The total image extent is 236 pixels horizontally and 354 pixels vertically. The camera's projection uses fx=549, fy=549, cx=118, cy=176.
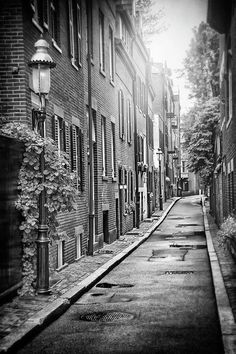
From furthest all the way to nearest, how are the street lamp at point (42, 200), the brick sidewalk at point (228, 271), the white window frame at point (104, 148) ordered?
1. the white window frame at point (104, 148)
2. the street lamp at point (42, 200)
3. the brick sidewalk at point (228, 271)

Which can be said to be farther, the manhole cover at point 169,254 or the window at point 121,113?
the window at point 121,113

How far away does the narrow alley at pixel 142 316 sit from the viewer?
5984mm

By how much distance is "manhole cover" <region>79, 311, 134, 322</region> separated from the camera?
7.35 m

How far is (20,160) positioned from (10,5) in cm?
287

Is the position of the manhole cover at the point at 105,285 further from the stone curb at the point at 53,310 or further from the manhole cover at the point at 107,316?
the manhole cover at the point at 107,316

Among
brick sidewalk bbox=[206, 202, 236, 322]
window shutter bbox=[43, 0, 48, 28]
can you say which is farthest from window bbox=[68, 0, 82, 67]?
brick sidewalk bbox=[206, 202, 236, 322]

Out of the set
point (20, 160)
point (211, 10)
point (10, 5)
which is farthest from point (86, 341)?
point (211, 10)

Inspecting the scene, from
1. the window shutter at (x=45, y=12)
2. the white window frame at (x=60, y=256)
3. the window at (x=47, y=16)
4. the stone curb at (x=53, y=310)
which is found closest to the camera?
the stone curb at (x=53, y=310)

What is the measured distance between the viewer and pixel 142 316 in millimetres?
7457

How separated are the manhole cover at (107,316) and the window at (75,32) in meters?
7.42

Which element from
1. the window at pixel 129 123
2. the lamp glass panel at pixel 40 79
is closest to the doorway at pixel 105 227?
the window at pixel 129 123

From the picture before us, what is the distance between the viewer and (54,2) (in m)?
12.0

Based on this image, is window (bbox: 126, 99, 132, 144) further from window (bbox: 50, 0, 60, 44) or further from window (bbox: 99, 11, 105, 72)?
window (bbox: 50, 0, 60, 44)

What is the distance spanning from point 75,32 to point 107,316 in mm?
8728
